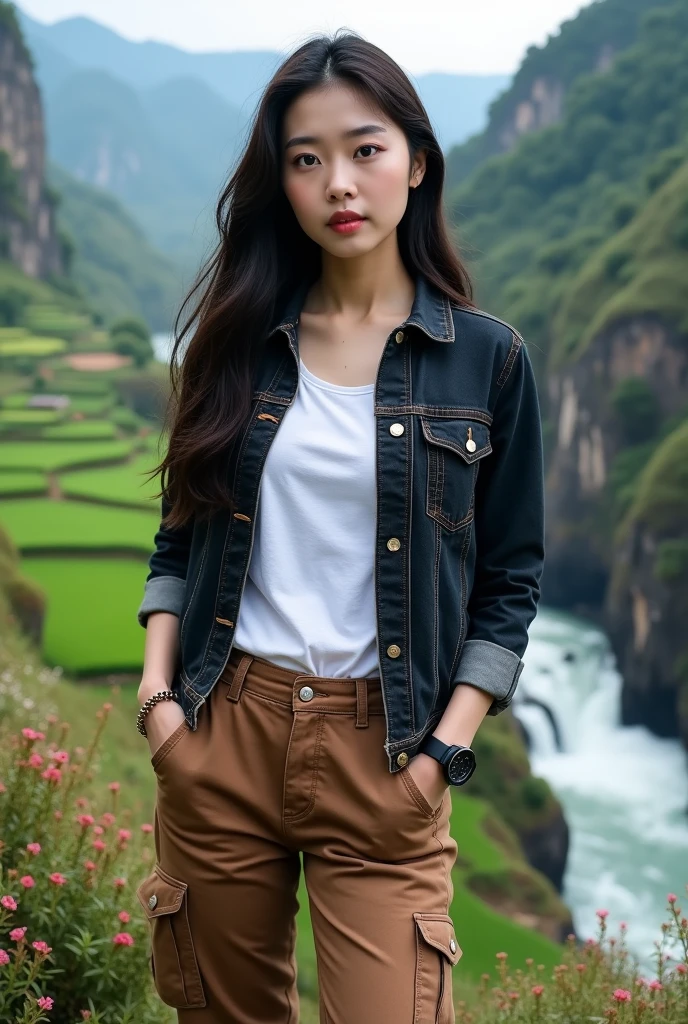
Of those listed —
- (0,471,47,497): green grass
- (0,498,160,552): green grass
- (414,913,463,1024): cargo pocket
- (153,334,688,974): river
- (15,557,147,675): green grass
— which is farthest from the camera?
(0,471,47,497): green grass

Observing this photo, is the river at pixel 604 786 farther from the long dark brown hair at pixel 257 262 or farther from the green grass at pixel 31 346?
the long dark brown hair at pixel 257 262

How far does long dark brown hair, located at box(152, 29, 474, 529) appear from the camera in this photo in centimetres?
223

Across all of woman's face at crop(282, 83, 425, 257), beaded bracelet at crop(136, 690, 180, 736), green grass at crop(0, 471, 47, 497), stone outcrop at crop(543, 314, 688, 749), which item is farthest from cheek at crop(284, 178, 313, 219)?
stone outcrop at crop(543, 314, 688, 749)

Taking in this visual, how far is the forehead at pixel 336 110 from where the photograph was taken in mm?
2197

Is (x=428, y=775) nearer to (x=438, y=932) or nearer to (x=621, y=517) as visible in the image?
(x=438, y=932)

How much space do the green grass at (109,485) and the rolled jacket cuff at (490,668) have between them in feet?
59.0

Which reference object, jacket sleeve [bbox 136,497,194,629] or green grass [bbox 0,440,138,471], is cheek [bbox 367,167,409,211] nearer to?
jacket sleeve [bbox 136,497,194,629]

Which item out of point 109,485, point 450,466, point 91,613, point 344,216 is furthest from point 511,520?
point 109,485

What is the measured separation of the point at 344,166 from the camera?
86.4 inches

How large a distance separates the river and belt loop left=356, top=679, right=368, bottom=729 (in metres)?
15.1

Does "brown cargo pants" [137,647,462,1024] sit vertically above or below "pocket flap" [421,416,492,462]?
below

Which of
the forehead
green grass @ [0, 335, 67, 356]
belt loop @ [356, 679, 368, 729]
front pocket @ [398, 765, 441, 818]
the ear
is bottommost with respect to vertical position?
green grass @ [0, 335, 67, 356]

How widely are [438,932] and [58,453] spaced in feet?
77.6

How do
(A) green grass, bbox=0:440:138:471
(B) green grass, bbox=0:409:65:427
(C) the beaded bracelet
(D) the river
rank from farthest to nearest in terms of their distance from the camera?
1. (B) green grass, bbox=0:409:65:427
2. (A) green grass, bbox=0:440:138:471
3. (D) the river
4. (C) the beaded bracelet
